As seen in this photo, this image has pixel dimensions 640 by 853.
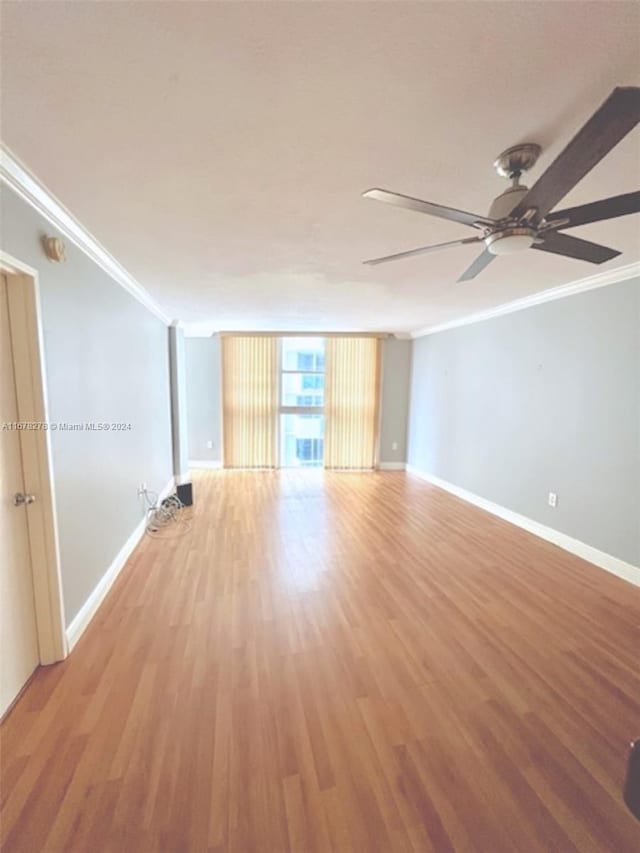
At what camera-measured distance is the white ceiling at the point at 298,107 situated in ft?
3.00

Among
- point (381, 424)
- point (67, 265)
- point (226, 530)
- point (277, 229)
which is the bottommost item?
point (226, 530)

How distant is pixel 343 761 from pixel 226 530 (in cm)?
248

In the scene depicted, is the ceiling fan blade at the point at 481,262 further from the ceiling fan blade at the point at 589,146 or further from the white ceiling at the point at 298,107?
the ceiling fan blade at the point at 589,146

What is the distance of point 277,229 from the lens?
2.06 meters

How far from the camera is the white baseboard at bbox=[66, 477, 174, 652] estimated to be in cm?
200

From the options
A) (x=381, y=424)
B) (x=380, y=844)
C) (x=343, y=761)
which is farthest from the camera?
(x=381, y=424)

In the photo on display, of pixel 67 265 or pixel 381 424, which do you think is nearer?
pixel 67 265

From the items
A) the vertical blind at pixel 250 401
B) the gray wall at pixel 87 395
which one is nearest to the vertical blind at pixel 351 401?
the vertical blind at pixel 250 401

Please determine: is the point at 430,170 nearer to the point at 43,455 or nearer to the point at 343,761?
the point at 43,455

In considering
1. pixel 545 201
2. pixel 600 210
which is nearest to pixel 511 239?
pixel 545 201

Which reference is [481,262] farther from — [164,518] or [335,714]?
[164,518]

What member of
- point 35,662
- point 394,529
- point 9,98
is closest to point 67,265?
point 9,98

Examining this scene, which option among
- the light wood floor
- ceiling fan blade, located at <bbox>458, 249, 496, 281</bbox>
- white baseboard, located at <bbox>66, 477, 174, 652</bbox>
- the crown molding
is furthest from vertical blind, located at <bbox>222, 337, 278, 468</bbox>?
ceiling fan blade, located at <bbox>458, 249, 496, 281</bbox>

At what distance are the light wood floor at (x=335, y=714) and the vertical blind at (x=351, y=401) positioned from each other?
346cm
